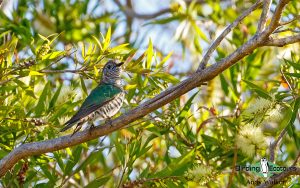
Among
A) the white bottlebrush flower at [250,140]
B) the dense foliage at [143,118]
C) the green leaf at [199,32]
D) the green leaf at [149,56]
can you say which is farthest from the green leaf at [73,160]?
the green leaf at [199,32]

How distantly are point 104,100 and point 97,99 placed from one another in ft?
0.14

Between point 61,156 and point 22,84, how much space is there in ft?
1.56

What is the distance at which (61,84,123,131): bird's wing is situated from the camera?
12.6 ft

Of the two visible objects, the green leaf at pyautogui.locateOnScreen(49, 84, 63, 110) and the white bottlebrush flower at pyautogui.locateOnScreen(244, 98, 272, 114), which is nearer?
the white bottlebrush flower at pyautogui.locateOnScreen(244, 98, 272, 114)

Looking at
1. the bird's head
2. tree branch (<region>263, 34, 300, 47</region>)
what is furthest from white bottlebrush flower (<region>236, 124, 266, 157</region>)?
the bird's head

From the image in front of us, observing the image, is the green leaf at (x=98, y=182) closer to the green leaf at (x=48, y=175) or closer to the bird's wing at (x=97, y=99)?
the green leaf at (x=48, y=175)

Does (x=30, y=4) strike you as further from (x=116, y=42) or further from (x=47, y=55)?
(x=47, y=55)

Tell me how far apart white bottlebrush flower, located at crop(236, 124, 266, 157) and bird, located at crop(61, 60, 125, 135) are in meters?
0.61

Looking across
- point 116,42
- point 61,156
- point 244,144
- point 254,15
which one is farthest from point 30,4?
point 244,144

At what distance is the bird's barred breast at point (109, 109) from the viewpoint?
4.00m

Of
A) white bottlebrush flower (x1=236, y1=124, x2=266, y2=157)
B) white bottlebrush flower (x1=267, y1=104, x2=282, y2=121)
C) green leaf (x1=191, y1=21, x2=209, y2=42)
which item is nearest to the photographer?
white bottlebrush flower (x1=267, y1=104, x2=282, y2=121)

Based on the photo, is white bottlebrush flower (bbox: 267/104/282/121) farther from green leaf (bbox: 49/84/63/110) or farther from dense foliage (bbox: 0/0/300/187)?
green leaf (bbox: 49/84/63/110)

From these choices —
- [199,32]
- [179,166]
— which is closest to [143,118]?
[179,166]

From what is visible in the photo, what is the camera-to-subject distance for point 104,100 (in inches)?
163
